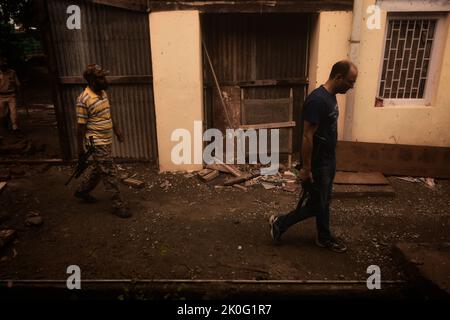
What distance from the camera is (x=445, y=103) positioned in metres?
6.57

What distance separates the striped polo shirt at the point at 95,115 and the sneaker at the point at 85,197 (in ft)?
3.74

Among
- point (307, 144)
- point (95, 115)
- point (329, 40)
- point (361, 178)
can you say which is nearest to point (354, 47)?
point (329, 40)

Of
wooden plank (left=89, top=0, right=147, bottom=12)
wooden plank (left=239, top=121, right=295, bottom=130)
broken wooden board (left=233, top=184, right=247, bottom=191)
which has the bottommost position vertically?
broken wooden board (left=233, top=184, right=247, bottom=191)

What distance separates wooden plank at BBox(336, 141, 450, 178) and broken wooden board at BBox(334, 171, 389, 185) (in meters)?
0.17

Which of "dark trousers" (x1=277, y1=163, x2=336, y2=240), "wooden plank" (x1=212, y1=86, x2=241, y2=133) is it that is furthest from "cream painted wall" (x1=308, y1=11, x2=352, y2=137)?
"dark trousers" (x1=277, y1=163, x2=336, y2=240)

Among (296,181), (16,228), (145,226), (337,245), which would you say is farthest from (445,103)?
(16,228)

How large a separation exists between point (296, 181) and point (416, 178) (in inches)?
90.7

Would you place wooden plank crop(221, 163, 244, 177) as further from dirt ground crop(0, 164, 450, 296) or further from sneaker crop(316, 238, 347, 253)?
sneaker crop(316, 238, 347, 253)

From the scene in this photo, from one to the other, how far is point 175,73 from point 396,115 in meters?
4.34

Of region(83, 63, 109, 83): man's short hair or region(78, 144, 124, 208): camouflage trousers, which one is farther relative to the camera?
region(78, 144, 124, 208): camouflage trousers

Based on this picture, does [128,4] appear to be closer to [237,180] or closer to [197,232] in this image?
[237,180]

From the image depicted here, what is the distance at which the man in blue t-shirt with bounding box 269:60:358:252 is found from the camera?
365 centimetres

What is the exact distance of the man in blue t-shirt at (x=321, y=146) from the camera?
3.65 meters
